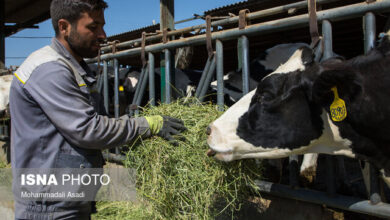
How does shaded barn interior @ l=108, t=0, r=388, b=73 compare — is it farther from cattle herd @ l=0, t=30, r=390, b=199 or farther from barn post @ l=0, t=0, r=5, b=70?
cattle herd @ l=0, t=30, r=390, b=199

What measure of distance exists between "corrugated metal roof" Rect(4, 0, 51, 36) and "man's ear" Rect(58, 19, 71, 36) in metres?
7.03

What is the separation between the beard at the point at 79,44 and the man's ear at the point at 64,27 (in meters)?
0.02

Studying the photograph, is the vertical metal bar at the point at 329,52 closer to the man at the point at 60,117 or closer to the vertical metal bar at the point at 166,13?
the man at the point at 60,117

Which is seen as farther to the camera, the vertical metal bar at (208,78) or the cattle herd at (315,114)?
the vertical metal bar at (208,78)

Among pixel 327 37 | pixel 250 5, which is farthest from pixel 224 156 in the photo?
pixel 250 5

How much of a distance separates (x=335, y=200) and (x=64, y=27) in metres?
1.92

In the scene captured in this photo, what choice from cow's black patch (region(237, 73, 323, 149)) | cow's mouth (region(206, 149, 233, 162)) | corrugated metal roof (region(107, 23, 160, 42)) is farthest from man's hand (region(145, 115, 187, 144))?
corrugated metal roof (region(107, 23, 160, 42))

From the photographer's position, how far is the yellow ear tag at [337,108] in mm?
1764

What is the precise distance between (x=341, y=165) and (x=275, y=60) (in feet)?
8.29

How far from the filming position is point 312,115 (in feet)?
6.24

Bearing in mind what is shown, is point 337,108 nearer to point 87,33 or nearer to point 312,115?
point 312,115

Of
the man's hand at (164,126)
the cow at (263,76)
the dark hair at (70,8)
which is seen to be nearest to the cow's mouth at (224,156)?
the man's hand at (164,126)

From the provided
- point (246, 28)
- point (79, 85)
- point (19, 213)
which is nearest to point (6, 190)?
point (19, 213)

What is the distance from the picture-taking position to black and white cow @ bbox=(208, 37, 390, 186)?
171cm
